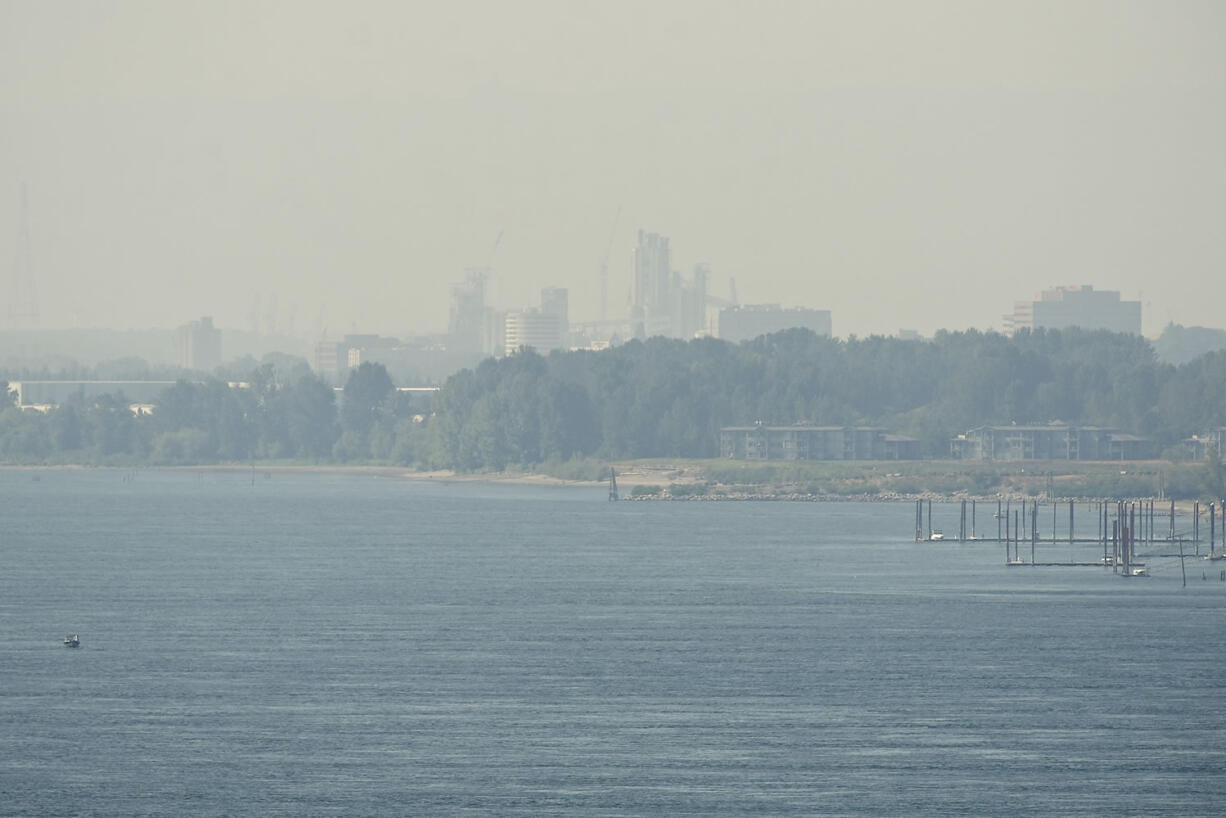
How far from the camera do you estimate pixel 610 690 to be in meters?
82.1

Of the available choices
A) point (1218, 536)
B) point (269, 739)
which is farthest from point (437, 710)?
point (1218, 536)

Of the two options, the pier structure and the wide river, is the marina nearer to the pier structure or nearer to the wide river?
the pier structure

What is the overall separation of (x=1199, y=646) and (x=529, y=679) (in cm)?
2973

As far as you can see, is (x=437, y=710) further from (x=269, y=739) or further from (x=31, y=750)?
(x=31, y=750)

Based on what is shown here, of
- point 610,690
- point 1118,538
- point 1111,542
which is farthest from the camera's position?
point 1111,542

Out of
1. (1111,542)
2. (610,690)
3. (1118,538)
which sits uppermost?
(1118,538)

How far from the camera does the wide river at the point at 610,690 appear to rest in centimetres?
6506

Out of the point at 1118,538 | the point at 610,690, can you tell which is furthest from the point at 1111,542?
the point at 610,690

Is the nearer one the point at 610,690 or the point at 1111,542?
the point at 610,690

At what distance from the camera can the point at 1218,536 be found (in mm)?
173750

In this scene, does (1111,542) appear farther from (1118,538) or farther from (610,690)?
(610,690)

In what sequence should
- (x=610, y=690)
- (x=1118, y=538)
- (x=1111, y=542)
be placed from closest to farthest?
(x=610, y=690), (x=1118, y=538), (x=1111, y=542)

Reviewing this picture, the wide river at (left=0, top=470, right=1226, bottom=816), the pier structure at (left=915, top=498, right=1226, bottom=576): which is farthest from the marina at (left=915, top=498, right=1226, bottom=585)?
the wide river at (left=0, top=470, right=1226, bottom=816)

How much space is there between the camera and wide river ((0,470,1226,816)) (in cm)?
6506
